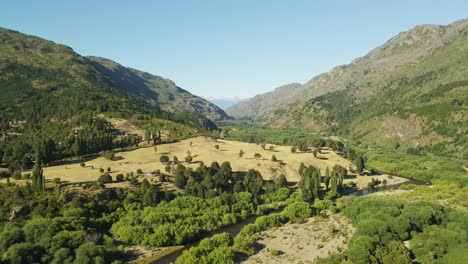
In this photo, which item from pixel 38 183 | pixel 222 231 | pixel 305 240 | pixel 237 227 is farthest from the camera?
pixel 38 183

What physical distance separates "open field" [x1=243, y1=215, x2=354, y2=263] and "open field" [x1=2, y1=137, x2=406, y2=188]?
1887 inches

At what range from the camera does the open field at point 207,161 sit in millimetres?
128250

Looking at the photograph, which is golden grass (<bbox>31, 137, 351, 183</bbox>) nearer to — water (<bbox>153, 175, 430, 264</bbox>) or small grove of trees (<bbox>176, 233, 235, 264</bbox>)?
water (<bbox>153, 175, 430, 264</bbox>)

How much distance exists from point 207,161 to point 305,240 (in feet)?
253

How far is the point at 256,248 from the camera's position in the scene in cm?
7894

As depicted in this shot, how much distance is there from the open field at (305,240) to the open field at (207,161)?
47.9m

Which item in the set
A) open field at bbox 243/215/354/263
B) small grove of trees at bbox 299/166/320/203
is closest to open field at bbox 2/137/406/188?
small grove of trees at bbox 299/166/320/203

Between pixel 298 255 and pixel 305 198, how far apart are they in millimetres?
42506

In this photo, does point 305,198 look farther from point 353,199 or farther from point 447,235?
point 447,235

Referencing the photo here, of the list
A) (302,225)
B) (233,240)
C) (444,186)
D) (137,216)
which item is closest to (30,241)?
(137,216)

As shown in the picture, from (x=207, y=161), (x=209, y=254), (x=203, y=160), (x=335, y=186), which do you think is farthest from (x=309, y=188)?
(x=209, y=254)

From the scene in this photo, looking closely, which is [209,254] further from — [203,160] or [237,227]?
[203,160]

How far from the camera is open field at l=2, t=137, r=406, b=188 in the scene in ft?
421

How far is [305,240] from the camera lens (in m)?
83.9
